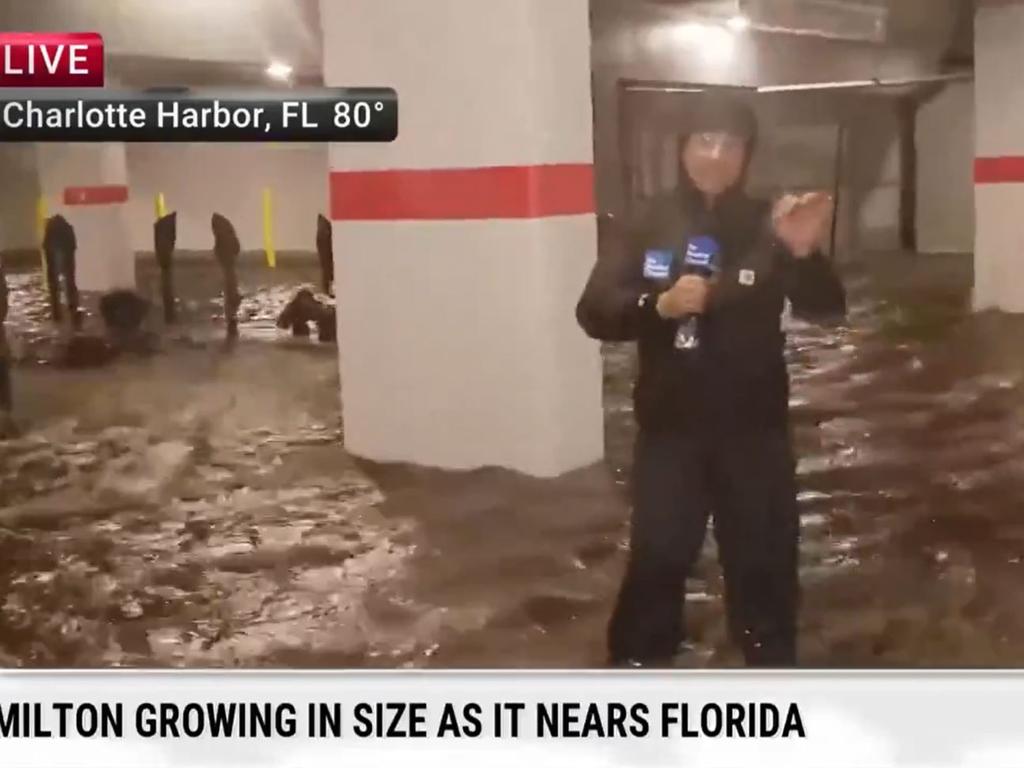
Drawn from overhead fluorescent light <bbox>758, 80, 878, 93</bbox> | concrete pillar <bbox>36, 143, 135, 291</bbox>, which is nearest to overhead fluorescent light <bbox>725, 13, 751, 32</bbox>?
overhead fluorescent light <bbox>758, 80, 878, 93</bbox>

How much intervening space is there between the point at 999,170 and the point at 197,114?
778 millimetres

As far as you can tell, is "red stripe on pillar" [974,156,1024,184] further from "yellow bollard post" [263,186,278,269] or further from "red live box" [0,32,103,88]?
"red live box" [0,32,103,88]

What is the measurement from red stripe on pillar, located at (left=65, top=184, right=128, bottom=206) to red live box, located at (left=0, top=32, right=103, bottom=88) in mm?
98

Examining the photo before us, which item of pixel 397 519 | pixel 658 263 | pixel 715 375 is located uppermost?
pixel 658 263

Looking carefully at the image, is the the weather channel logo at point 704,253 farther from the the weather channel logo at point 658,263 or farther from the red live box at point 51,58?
the red live box at point 51,58

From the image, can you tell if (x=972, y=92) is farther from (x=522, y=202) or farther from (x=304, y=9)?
(x=304, y=9)

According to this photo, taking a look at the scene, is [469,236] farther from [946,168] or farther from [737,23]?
[946,168]

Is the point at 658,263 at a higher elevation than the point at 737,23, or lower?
lower

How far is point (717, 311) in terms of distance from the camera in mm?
963

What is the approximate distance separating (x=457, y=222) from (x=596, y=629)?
43 centimetres

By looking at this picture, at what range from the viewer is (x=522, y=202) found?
3.17 feet

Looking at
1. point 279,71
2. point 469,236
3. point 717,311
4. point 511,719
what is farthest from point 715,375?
point 279,71

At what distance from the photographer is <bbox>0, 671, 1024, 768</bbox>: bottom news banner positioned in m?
0.99

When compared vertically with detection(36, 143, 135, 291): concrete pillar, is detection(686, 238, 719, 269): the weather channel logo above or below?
below
